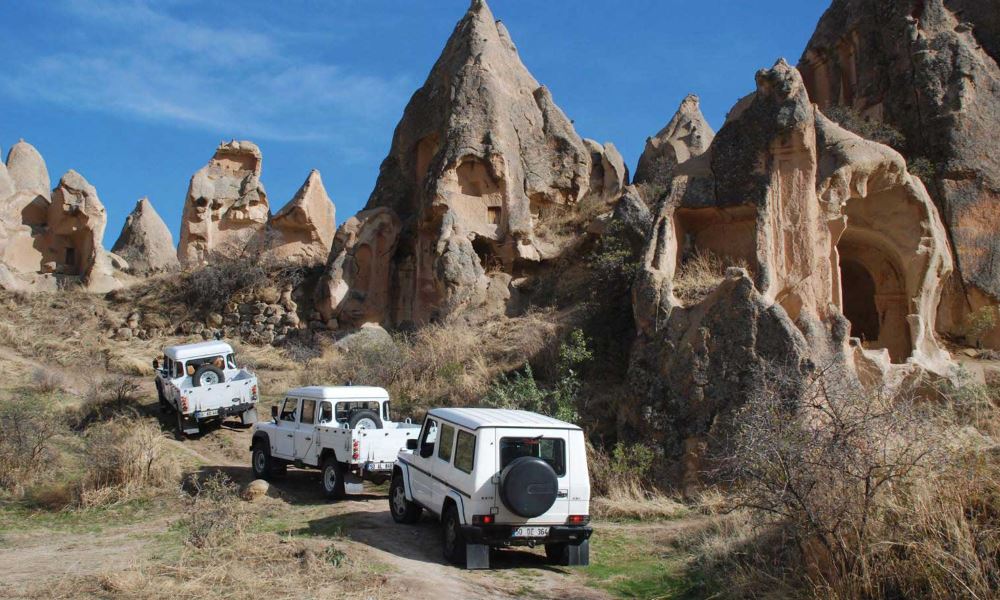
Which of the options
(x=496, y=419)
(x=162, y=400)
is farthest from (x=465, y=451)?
(x=162, y=400)

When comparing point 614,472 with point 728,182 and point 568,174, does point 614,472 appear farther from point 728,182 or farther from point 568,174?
point 568,174

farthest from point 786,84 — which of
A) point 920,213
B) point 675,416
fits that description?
point 675,416

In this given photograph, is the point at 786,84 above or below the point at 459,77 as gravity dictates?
below

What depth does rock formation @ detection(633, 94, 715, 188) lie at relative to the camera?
3052 cm

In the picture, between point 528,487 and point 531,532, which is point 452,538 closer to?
point 531,532

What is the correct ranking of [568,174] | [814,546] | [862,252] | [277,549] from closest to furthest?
[814,546] < [277,549] < [862,252] < [568,174]

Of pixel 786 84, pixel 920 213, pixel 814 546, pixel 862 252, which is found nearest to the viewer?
pixel 814 546

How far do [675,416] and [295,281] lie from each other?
56.2 ft

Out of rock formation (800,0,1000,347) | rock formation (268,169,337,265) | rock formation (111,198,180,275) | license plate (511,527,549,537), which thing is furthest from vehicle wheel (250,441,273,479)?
rock formation (111,198,180,275)

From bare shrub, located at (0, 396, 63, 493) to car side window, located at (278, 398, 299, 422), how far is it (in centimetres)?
401

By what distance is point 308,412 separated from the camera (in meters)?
14.4

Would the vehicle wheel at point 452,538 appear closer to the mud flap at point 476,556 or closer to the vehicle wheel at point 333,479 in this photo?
the mud flap at point 476,556

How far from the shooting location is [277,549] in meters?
9.57

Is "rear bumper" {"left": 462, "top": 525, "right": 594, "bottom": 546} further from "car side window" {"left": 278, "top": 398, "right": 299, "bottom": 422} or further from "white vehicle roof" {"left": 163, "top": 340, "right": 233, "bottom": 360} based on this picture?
"white vehicle roof" {"left": 163, "top": 340, "right": 233, "bottom": 360}
